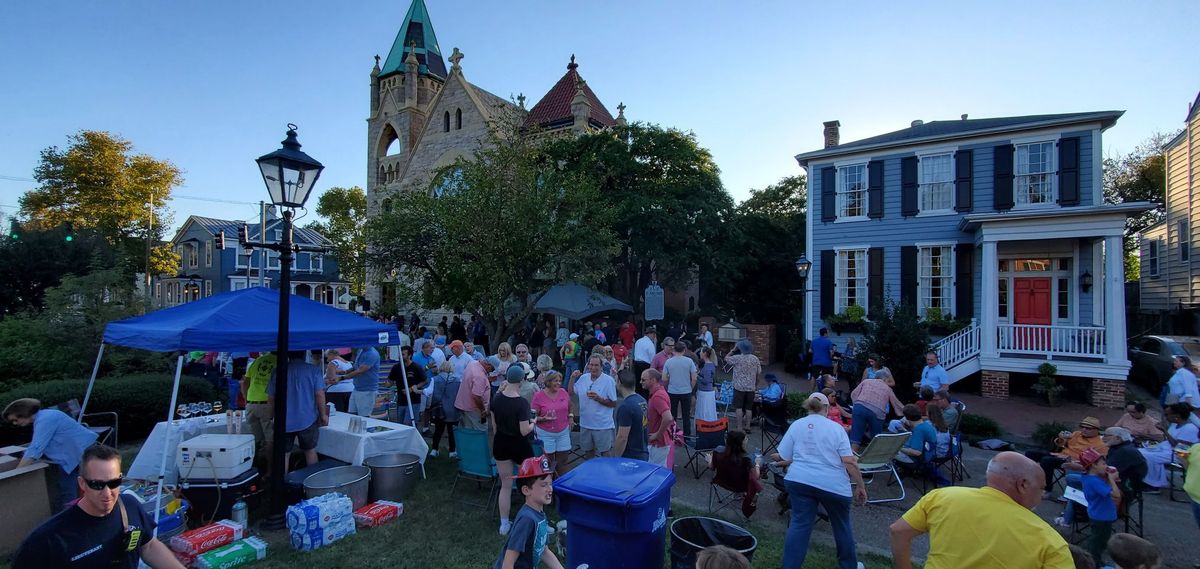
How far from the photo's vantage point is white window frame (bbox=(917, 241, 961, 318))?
54.4ft

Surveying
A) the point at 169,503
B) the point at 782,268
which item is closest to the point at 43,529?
the point at 169,503

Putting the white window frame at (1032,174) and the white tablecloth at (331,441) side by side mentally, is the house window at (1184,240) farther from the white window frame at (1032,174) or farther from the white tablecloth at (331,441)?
the white tablecloth at (331,441)

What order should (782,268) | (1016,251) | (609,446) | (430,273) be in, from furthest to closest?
1. (782,268)
2. (430,273)
3. (1016,251)
4. (609,446)

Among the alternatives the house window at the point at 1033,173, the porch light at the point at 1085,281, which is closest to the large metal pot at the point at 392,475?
the porch light at the point at 1085,281

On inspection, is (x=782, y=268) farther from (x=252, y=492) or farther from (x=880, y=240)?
(x=252, y=492)

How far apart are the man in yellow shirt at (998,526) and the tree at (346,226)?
66.1 feet

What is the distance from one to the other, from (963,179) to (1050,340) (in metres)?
5.14

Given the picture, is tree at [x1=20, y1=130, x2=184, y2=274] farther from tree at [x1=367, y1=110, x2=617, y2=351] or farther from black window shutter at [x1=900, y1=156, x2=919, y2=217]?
black window shutter at [x1=900, y1=156, x2=919, y2=217]

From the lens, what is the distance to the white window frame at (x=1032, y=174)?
15617mm

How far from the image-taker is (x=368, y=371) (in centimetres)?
895

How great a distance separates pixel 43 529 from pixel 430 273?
17859 millimetres

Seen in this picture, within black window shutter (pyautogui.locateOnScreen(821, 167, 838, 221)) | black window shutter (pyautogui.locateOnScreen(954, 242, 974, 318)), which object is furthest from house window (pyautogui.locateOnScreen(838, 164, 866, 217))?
black window shutter (pyautogui.locateOnScreen(954, 242, 974, 318))

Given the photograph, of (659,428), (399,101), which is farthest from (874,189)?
(399,101)

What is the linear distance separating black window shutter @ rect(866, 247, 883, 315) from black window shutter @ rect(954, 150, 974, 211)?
8.18ft
